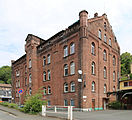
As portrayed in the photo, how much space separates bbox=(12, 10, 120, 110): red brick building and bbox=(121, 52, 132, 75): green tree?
2476 centimetres

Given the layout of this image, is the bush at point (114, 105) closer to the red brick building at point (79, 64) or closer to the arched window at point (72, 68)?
the red brick building at point (79, 64)

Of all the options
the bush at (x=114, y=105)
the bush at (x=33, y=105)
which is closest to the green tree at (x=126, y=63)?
the bush at (x=114, y=105)

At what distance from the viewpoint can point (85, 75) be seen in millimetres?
21984

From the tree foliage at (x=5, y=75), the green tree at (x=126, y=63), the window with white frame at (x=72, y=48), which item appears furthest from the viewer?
the tree foliage at (x=5, y=75)

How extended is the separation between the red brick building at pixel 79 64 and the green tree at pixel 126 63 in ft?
81.2

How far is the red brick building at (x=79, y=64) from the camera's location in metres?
22.6

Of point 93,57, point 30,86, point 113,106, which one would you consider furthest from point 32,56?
point 113,106

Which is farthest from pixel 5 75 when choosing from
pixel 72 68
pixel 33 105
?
pixel 33 105

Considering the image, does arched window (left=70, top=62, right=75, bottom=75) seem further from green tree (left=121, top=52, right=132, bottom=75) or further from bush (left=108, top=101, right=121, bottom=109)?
green tree (left=121, top=52, right=132, bottom=75)

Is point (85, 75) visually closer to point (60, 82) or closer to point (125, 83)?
point (60, 82)

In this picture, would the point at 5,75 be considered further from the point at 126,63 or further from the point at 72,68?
the point at 72,68

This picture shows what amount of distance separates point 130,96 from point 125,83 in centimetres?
309

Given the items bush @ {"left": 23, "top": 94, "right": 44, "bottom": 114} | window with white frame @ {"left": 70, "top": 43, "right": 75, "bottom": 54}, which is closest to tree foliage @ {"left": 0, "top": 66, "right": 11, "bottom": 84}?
window with white frame @ {"left": 70, "top": 43, "right": 75, "bottom": 54}

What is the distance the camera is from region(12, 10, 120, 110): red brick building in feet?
74.3
